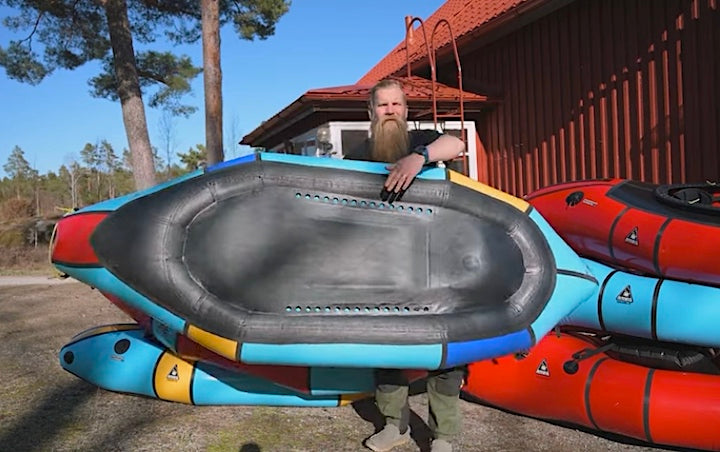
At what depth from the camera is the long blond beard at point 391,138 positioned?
2.87 m

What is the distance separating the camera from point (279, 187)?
2.68 m

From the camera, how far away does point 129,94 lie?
10.6 metres

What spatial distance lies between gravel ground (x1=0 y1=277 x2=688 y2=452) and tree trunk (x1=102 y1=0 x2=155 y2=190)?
687 centimetres

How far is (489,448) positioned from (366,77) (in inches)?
440

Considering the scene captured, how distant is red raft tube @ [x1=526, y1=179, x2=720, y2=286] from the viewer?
289cm

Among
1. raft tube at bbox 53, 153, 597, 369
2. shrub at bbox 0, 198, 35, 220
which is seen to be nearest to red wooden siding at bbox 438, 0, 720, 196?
raft tube at bbox 53, 153, 597, 369

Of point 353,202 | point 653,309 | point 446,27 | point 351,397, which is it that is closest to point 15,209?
point 446,27

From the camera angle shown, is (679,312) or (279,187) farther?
(679,312)

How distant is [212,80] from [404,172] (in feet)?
26.4

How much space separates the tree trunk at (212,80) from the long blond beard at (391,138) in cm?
705

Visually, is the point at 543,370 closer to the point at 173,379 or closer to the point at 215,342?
the point at 215,342

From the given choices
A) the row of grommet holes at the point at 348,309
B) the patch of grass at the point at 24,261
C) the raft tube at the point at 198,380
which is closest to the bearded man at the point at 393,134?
the row of grommet holes at the point at 348,309

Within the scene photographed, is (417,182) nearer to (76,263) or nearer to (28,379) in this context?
(76,263)

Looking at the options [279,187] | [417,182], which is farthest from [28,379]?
[417,182]
